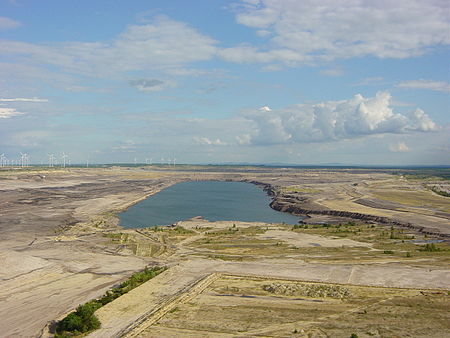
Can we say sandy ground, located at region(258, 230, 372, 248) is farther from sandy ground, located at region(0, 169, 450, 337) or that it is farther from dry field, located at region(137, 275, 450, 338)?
dry field, located at region(137, 275, 450, 338)

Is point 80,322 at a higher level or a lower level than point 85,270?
higher

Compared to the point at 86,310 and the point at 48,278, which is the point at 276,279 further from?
the point at 48,278

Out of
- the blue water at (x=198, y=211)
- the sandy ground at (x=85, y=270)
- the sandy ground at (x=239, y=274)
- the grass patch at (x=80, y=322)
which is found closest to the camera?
the grass patch at (x=80, y=322)

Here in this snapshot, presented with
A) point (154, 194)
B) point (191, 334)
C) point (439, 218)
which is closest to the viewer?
point (191, 334)

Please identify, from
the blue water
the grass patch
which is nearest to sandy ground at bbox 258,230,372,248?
the blue water

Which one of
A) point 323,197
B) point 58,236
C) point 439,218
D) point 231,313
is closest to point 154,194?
point 323,197

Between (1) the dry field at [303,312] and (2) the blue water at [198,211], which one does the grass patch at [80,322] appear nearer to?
(1) the dry field at [303,312]

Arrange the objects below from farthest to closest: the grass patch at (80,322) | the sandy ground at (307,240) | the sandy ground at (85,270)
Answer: the sandy ground at (307,240), the sandy ground at (85,270), the grass patch at (80,322)

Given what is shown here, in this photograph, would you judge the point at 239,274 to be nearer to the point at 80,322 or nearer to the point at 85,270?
the point at 85,270

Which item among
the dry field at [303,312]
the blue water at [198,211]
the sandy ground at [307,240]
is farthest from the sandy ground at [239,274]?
the blue water at [198,211]

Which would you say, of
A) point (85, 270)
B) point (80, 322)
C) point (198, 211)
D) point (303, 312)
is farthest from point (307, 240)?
point (198, 211)

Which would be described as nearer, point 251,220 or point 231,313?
point 231,313
